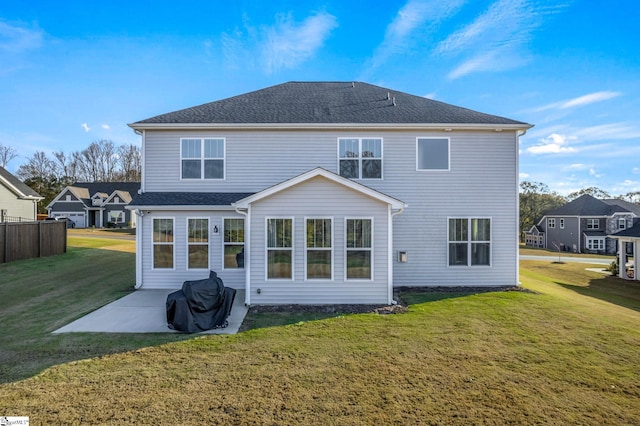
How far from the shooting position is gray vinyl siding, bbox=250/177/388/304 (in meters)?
8.06

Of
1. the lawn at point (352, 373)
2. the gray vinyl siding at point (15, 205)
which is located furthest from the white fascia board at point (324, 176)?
the gray vinyl siding at point (15, 205)

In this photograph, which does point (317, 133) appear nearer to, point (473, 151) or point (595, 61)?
point (473, 151)

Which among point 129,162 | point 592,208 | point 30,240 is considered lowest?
point 30,240

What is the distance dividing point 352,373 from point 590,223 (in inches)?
1666

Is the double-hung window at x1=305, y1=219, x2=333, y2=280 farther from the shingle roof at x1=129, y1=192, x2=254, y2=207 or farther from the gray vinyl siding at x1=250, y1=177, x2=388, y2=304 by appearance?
the shingle roof at x1=129, y1=192, x2=254, y2=207

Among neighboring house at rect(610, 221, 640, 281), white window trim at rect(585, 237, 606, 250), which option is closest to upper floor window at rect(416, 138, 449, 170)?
neighboring house at rect(610, 221, 640, 281)

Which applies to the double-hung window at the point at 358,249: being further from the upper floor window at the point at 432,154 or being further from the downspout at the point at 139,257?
the downspout at the point at 139,257

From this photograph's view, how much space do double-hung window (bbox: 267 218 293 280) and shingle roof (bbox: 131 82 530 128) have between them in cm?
400

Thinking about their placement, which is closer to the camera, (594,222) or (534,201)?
(594,222)

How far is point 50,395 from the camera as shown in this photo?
3977 mm

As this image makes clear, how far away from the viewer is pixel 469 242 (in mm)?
10094

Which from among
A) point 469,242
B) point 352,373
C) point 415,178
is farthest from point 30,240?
point 469,242

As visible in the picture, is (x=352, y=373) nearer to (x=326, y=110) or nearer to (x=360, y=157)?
(x=360, y=157)

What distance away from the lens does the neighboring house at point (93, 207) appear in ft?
136
